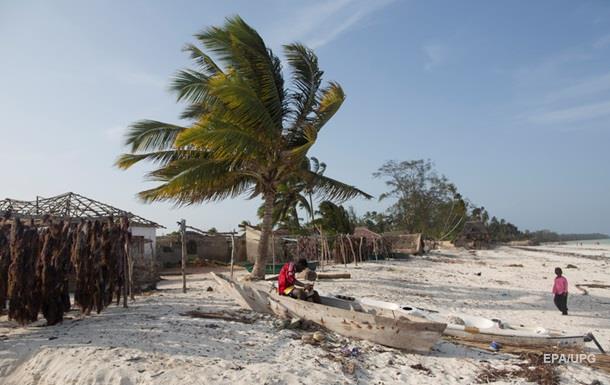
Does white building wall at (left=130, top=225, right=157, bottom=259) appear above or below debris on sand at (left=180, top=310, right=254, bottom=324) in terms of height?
above

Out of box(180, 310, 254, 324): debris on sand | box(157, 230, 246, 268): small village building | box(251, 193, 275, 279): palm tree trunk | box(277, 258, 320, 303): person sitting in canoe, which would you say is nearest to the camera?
box(180, 310, 254, 324): debris on sand

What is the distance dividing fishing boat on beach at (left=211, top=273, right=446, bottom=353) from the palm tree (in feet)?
12.9

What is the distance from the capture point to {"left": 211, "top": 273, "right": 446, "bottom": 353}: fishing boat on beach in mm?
6535

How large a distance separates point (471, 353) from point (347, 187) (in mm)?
7558

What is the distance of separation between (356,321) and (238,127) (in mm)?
6371

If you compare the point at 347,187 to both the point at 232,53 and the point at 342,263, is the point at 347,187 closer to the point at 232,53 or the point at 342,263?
the point at 232,53

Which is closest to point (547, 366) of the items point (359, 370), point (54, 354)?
point (359, 370)

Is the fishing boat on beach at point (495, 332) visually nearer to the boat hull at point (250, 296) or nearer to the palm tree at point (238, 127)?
the boat hull at point (250, 296)

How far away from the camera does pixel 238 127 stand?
448 inches

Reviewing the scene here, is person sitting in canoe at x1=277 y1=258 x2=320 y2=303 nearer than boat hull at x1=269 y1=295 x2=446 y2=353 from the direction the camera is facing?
No

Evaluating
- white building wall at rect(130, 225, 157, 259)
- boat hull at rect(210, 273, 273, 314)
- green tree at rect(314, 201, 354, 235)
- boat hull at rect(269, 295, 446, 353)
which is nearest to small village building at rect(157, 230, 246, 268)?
white building wall at rect(130, 225, 157, 259)

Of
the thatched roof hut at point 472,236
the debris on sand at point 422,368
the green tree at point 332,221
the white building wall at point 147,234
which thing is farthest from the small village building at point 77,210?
the thatched roof hut at point 472,236

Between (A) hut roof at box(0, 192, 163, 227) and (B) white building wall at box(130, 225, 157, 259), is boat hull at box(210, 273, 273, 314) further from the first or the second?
(B) white building wall at box(130, 225, 157, 259)

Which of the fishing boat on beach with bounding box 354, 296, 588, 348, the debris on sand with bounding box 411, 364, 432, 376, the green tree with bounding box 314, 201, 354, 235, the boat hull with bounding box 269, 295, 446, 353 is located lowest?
the debris on sand with bounding box 411, 364, 432, 376
